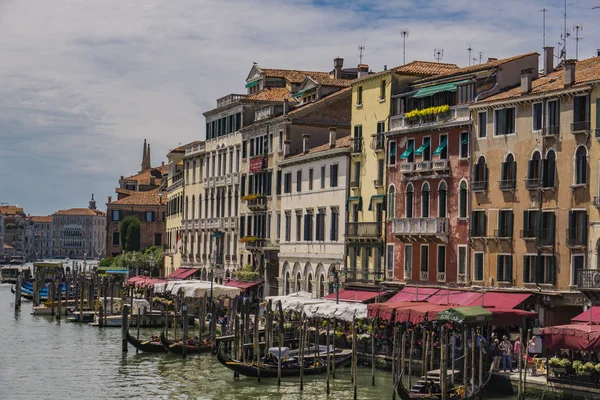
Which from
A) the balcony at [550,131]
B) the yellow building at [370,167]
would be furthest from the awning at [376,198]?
the balcony at [550,131]

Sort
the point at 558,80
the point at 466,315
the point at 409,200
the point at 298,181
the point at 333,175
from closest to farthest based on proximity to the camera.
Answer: the point at 466,315, the point at 558,80, the point at 409,200, the point at 333,175, the point at 298,181

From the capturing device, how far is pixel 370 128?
54562mm

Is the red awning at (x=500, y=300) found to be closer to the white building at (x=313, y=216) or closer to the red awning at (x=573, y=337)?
the red awning at (x=573, y=337)

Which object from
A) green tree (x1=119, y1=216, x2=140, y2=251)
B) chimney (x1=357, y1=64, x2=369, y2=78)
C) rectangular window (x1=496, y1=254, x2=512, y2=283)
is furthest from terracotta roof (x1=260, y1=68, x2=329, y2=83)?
green tree (x1=119, y1=216, x2=140, y2=251)

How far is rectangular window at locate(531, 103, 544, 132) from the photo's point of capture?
43375mm

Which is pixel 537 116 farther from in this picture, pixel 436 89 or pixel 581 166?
pixel 436 89

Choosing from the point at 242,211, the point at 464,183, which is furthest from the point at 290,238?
the point at 464,183

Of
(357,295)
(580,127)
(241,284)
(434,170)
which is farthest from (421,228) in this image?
(241,284)

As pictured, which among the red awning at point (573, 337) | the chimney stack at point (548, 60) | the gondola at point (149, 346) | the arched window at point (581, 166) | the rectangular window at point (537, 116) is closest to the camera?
the red awning at point (573, 337)

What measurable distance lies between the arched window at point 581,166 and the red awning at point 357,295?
1186cm

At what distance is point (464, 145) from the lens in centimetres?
4750

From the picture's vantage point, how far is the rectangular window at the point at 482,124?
46.3 m

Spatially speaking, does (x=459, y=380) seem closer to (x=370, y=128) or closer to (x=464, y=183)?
(x=464, y=183)

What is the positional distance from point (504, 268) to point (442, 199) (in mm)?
4997
